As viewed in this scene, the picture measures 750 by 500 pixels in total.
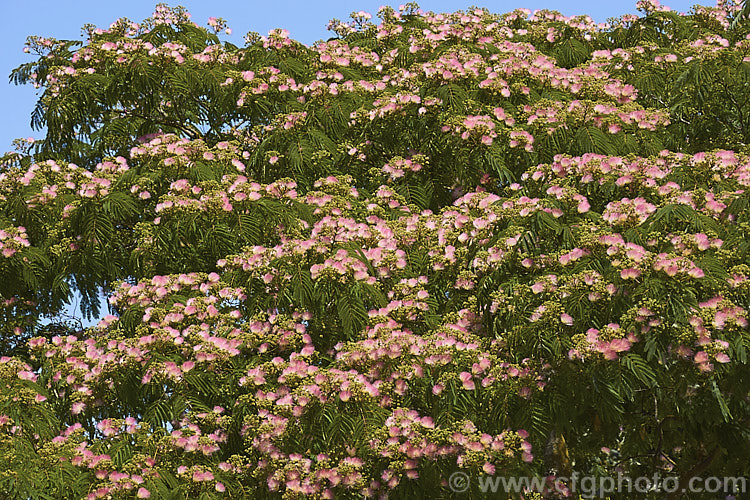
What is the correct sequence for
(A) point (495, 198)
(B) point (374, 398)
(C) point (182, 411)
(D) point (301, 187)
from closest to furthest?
(B) point (374, 398) < (C) point (182, 411) < (A) point (495, 198) < (D) point (301, 187)

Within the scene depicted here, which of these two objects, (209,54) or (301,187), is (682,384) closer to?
(301,187)

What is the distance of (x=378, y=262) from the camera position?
370 inches

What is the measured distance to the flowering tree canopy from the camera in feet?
25.2

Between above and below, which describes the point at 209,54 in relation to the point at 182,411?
above

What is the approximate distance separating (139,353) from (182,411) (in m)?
0.70

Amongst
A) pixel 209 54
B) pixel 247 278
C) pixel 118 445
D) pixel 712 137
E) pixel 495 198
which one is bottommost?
pixel 118 445

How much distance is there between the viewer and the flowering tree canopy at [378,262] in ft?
25.2

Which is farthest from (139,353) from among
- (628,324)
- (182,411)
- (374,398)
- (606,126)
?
(606,126)

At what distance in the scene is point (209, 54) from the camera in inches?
502

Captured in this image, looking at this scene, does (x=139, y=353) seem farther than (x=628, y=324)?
Yes

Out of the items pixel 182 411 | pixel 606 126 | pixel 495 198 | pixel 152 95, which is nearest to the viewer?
pixel 182 411

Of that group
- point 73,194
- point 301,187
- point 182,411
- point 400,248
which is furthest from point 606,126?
point 73,194

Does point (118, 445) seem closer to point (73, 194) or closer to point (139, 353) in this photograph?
point (139, 353)

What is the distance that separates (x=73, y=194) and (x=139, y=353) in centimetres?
328
